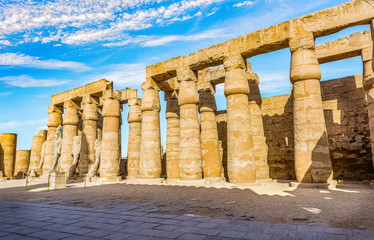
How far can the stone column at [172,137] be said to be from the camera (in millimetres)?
14094

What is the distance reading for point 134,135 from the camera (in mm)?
17391

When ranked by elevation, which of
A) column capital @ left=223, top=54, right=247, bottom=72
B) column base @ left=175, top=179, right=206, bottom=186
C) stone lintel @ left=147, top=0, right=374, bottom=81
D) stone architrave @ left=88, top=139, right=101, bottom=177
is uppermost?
stone lintel @ left=147, top=0, right=374, bottom=81

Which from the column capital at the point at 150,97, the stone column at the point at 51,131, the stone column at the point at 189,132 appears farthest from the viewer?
the stone column at the point at 51,131

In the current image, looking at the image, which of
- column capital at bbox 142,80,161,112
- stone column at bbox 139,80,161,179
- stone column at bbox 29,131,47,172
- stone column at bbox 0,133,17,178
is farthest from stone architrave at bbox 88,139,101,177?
stone column at bbox 0,133,17,178

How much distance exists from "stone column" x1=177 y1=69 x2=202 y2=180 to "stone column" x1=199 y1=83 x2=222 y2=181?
1.74m

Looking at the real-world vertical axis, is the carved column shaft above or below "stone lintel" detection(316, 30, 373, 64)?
below

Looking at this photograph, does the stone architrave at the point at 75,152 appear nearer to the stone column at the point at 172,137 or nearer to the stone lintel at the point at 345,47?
the stone column at the point at 172,137

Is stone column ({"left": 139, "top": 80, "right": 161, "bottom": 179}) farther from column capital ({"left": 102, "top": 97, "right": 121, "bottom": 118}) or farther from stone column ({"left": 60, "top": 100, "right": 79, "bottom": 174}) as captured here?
stone column ({"left": 60, "top": 100, "right": 79, "bottom": 174})

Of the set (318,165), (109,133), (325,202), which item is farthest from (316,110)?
(109,133)

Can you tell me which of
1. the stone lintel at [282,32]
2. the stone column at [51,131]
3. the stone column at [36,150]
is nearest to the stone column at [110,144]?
the stone lintel at [282,32]

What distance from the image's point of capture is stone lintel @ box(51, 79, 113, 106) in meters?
17.0

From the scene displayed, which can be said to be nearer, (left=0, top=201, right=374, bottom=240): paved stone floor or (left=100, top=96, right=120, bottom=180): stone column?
(left=0, top=201, right=374, bottom=240): paved stone floor

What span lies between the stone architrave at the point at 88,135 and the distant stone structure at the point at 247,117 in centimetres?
7

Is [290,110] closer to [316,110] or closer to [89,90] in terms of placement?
[316,110]
